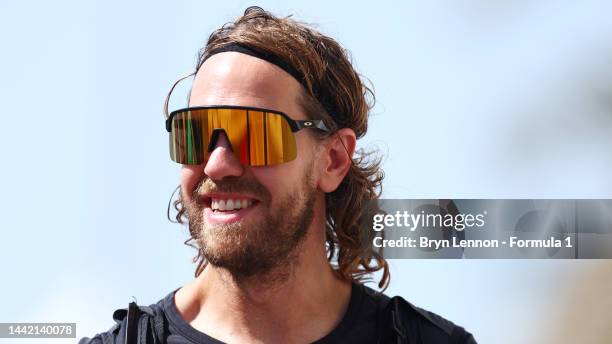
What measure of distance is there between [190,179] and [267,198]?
0.29 meters

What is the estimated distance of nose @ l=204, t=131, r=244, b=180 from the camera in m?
2.84

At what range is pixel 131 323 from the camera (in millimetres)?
2881

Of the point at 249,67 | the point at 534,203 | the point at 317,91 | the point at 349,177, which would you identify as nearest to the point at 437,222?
the point at 534,203

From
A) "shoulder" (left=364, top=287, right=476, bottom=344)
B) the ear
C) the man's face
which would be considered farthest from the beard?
"shoulder" (left=364, top=287, right=476, bottom=344)

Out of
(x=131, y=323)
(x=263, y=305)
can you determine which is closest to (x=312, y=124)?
(x=263, y=305)

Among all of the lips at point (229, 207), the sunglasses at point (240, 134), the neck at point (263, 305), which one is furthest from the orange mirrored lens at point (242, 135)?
the neck at point (263, 305)

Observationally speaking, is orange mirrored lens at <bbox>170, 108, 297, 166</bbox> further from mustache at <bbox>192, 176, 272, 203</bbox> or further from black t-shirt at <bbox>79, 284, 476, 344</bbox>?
black t-shirt at <bbox>79, 284, 476, 344</bbox>

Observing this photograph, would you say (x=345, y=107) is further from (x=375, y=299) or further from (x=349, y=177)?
(x=375, y=299)

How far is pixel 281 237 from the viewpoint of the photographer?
2936 mm

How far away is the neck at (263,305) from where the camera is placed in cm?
300

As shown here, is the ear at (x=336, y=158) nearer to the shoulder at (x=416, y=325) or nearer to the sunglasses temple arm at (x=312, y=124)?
the sunglasses temple arm at (x=312, y=124)

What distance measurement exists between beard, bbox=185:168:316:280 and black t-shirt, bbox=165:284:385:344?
0.25 meters

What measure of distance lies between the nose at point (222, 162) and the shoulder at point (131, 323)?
535 millimetres

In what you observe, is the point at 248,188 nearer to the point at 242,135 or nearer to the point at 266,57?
the point at 242,135
